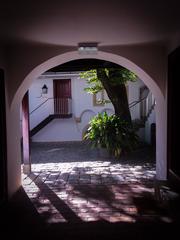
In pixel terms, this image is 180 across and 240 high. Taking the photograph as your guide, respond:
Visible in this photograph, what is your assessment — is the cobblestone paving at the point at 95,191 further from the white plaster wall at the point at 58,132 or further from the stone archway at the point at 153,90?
the white plaster wall at the point at 58,132

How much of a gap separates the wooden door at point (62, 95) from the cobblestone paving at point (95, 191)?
649 centimetres

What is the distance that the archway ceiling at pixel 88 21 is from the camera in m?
2.84

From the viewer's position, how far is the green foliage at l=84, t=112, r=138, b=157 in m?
8.48

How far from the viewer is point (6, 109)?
4.62 meters

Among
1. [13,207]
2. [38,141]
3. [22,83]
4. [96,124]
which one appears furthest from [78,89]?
[13,207]

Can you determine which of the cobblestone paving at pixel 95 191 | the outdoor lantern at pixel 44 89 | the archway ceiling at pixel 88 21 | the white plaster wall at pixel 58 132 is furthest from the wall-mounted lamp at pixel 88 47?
the white plaster wall at pixel 58 132

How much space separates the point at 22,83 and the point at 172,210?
3.12 meters

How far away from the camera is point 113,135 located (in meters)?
8.60

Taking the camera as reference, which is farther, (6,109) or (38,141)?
(38,141)

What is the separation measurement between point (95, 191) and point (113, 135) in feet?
12.0

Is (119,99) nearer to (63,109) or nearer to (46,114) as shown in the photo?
(63,109)

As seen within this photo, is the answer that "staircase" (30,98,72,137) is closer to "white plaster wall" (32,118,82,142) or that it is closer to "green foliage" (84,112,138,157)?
"white plaster wall" (32,118,82,142)

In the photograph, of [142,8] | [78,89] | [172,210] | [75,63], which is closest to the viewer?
[142,8]

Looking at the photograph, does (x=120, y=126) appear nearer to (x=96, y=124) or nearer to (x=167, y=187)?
(x=96, y=124)
